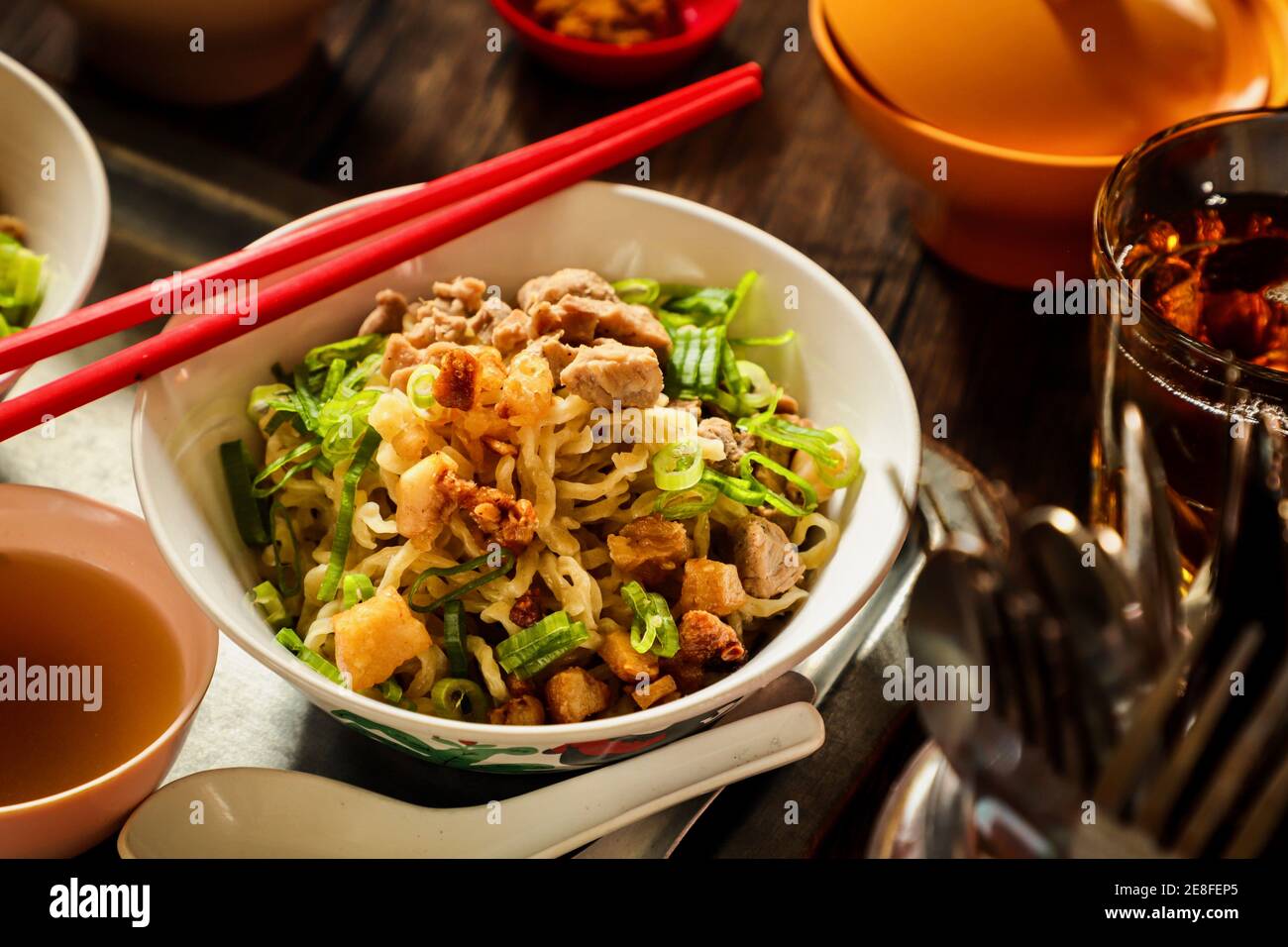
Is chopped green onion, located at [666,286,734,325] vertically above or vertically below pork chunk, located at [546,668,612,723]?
above

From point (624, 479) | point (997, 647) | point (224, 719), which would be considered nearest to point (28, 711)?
point (224, 719)

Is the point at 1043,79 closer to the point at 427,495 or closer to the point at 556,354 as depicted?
the point at 556,354

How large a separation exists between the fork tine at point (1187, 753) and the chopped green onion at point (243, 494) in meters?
1.07

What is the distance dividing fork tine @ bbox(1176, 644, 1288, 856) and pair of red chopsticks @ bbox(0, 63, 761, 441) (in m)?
1.12

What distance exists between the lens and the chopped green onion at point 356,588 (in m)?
1.51

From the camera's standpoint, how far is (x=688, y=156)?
8.36ft

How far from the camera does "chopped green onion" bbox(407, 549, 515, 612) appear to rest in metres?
1.53

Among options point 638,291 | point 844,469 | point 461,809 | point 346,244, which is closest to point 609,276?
point 638,291

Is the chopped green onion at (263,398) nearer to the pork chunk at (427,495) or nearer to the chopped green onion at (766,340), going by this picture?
the pork chunk at (427,495)

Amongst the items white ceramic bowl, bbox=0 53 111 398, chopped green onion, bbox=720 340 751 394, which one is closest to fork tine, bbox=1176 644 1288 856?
chopped green onion, bbox=720 340 751 394

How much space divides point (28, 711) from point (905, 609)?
114 centimetres

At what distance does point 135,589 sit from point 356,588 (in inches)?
13.0

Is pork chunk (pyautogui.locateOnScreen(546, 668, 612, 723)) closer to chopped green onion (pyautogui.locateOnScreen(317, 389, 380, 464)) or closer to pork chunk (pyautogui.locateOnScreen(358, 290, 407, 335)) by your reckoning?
chopped green onion (pyautogui.locateOnScreen(317, 389, 380, 464))

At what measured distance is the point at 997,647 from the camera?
1.38 m
